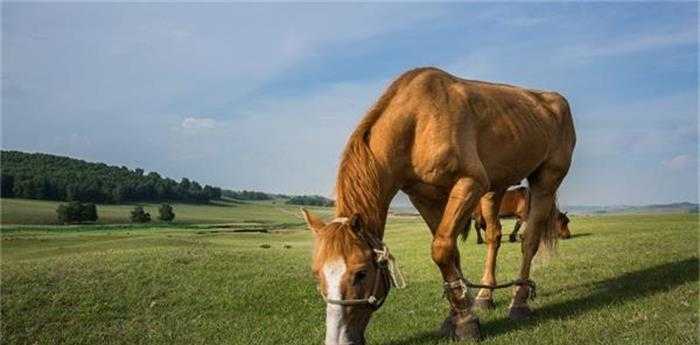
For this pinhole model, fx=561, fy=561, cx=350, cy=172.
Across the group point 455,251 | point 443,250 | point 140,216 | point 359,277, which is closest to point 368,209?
point 359,277

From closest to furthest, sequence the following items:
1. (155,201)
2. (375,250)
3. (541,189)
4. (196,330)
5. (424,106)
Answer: (375,250)
(424,106)
(196,330)
(541,189)
(155,201)

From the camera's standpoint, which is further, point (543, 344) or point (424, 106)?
point (424, 106)

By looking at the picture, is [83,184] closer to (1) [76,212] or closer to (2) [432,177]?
A: (1) [76,212]

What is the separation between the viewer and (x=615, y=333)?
21.8 feet

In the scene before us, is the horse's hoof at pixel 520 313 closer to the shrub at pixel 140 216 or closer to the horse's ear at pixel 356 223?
the horse's ear at pixel 356 223

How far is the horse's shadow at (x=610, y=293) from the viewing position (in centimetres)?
719

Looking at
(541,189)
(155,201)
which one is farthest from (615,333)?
(155,201)

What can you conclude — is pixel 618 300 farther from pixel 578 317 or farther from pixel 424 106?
pixel 424 106

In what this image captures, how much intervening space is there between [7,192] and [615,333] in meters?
56.0

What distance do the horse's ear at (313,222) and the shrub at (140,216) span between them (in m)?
43.0

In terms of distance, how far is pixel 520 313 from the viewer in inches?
305

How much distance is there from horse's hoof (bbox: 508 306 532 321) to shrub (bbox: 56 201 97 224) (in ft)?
133

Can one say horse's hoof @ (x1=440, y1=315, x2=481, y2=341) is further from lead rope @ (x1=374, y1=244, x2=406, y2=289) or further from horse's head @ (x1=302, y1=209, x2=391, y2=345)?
horse's head @ (x1=302, y1=209, x2=391, y2=345)

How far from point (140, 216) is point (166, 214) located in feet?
9.55
